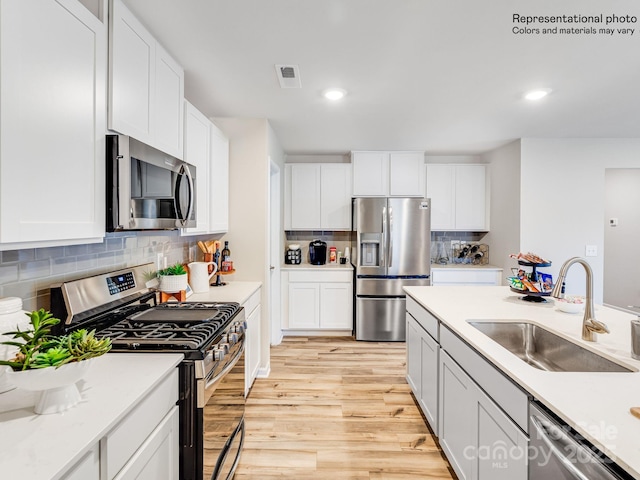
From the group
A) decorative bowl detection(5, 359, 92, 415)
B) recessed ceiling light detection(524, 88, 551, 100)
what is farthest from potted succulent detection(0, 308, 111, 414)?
recessed ceiling light detection(524, 88, 551, 100)

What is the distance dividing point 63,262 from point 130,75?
900 millimetres

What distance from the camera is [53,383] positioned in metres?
0.87

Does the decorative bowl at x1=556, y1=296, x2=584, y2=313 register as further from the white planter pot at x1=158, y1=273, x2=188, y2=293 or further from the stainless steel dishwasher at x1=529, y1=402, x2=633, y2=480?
the white planter pot at x1=158, y1=273, x2=188, y2=293

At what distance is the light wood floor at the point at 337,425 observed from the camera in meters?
1.95

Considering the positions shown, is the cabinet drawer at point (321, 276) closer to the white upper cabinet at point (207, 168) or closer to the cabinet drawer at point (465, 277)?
the cabinet drawer at point (465, 277)

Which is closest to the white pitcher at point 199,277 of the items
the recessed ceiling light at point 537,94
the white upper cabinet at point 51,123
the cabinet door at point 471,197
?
the white upper cabinet at point 51,123

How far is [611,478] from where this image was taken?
0.80m

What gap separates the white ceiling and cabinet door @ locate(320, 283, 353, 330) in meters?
1.91

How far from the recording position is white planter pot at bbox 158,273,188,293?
221 cm

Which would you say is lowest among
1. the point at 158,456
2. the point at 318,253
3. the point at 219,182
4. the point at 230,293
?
the point at 158,456

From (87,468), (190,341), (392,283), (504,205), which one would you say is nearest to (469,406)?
(190,341)

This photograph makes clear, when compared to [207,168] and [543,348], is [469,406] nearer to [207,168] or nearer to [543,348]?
[543,348]

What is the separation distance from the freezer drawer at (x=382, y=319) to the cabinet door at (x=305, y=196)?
4.10ft

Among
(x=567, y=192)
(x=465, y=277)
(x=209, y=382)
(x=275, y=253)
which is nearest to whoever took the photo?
(x=209, y=382)
